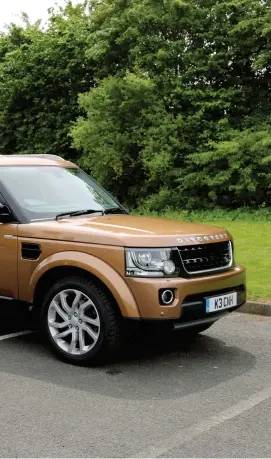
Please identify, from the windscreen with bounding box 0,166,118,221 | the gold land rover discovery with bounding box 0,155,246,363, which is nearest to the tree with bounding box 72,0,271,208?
the windscreen with bounding box 0,166,118,221

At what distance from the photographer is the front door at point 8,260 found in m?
5.74

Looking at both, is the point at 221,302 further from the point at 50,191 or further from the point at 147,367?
the point at 50,191

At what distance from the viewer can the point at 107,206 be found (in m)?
6.49

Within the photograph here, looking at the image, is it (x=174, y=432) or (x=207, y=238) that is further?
Result: (x=207, y=238)

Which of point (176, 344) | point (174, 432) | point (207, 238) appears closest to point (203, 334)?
point (176, 344)

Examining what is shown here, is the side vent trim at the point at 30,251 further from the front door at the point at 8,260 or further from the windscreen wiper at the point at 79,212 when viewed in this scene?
the windscreen wiper at the point at 79,212

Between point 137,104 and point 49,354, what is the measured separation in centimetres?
1523

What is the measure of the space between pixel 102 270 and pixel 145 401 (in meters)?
1.17

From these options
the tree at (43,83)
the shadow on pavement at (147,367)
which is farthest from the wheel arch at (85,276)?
the tree at (43,83)

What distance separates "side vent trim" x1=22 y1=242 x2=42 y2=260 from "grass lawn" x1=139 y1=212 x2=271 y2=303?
9.54 feet

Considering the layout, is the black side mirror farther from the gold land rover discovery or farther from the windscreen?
the windscreen

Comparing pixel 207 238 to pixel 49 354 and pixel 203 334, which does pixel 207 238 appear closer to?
pixel 203 334

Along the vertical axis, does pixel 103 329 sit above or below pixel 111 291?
below

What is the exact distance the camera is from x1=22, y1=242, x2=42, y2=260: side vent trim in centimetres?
559
